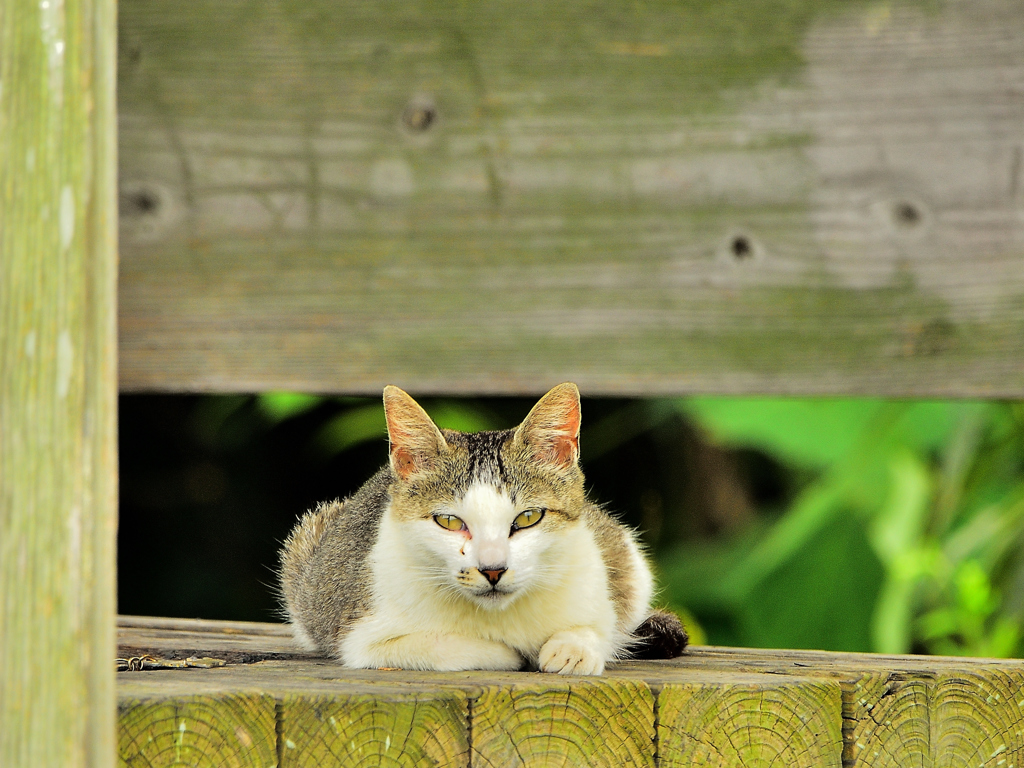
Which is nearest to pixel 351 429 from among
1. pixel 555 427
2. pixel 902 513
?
pixel 902 513

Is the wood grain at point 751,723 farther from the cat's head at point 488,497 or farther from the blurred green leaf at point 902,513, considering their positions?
the blurred green leaf at point 902,513

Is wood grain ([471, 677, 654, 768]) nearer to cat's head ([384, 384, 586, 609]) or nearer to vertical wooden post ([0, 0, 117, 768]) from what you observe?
cat's head ([384, 384, 586, 609])

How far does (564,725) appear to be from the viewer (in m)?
1.75

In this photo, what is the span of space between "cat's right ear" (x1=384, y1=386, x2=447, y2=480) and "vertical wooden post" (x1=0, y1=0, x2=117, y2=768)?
4.51 feet

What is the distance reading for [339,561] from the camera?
108 inches

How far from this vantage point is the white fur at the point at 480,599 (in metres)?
2.27

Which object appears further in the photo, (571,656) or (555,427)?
(555,427)

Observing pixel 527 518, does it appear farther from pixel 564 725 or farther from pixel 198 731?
pixel 198 731

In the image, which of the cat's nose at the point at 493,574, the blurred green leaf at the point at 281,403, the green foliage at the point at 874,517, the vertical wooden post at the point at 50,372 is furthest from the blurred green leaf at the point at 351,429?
the vertical wooden post at the point at 50,372

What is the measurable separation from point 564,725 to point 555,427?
90cm

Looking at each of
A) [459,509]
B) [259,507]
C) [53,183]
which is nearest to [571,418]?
[459,509]

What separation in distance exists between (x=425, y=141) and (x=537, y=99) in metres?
0.26

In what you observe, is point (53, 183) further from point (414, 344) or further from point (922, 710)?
point (922, 710)

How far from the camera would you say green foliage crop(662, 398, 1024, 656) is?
14.0ft
